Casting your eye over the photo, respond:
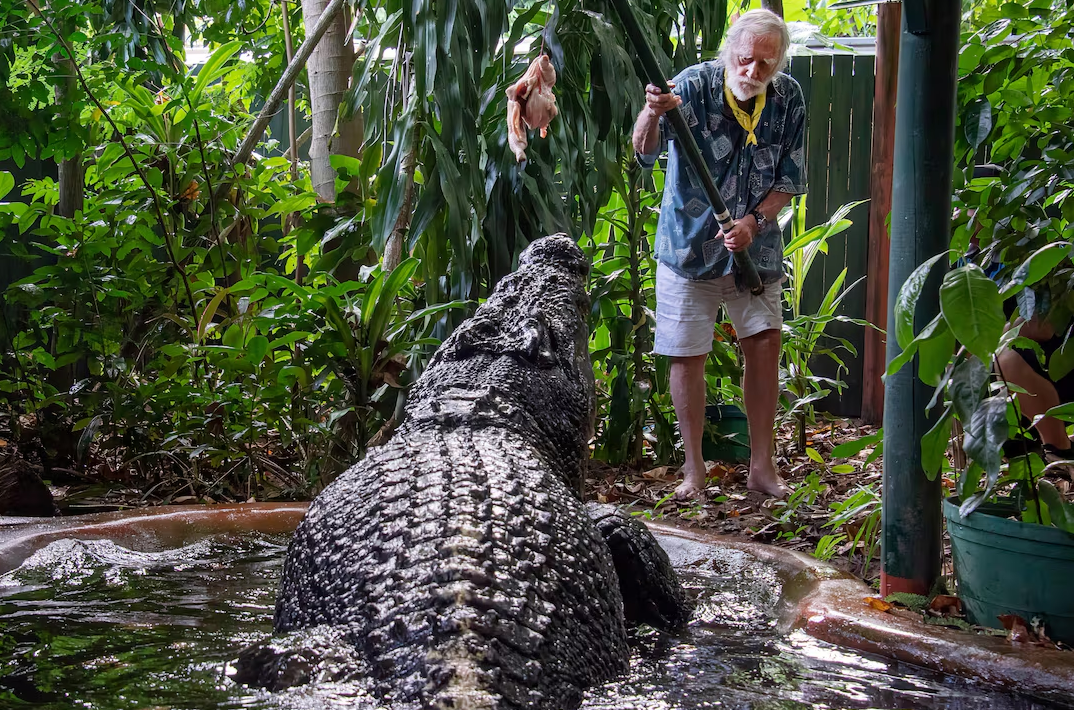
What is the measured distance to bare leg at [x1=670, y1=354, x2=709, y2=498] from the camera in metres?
3.87

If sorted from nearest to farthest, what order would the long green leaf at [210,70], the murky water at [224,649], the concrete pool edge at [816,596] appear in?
the murky water at [224,649] → the concrete pool edge at [816,596] → the long green leaf at [210,70]

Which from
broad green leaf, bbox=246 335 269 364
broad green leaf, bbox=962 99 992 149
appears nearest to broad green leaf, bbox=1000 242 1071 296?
broad green leaf, bbox=962 99 992 149

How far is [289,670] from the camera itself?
147 centimetres

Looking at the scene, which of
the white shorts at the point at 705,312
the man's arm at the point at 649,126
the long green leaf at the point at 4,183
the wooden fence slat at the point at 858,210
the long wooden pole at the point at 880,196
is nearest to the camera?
the man's arm at the point at 649,126

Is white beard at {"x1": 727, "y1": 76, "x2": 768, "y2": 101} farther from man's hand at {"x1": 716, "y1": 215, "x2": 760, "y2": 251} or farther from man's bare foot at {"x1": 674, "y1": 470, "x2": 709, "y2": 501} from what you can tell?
man's bare foot at {"x1": 674, "y1": 470, "x2": 709, "y2": 501}

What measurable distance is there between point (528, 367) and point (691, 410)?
5.15 feet

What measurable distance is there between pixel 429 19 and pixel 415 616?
2.57 meters

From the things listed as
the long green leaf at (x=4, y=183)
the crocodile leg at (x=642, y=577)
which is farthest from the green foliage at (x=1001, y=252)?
the long green leaf at (x=4, y=183)

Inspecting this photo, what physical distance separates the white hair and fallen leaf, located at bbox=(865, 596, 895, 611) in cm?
231

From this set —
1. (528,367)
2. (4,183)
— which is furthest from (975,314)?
(4,183)

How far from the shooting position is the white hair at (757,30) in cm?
360

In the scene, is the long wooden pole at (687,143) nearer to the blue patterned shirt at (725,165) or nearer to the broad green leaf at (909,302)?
the blue patterned shirt at (725,165)

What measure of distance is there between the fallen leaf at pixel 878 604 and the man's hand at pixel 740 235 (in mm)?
1745

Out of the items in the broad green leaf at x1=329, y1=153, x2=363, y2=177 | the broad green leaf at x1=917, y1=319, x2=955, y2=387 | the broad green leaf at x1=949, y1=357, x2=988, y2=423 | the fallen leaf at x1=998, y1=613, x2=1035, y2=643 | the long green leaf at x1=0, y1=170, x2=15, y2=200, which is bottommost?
the fallen leaf at x1=998, y1=613, x2=1035, y2=643
